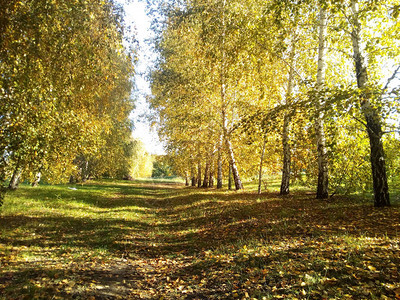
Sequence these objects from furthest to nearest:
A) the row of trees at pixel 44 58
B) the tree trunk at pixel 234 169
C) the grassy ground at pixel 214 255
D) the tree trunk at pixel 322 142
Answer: the tree trunk at pixel 234 169 → the tree trunk at pixel 322 142 → the row of trees at pixel 44 58 → the grassy ground at pixel 214 255

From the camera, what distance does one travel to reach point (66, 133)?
401 inches

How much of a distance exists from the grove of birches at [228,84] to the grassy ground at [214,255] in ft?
7.31

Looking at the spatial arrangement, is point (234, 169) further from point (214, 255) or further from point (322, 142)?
point (214, 255)

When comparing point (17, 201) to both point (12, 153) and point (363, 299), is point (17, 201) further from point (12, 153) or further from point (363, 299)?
point (363, 299)

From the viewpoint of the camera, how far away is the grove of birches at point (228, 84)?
6.29 meters

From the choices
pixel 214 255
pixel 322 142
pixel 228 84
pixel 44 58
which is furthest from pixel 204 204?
pixel 44 58

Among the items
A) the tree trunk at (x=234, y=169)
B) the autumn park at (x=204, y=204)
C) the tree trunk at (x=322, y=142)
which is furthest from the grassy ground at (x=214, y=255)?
the tree trunk at (x=234, y=169)

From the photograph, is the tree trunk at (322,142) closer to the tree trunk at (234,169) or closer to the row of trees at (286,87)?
the row of trees at (286,87)

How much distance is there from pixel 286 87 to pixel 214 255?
511 inches

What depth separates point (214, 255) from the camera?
7270 mm

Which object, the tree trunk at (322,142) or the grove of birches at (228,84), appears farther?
the tree trunk at (322,142)

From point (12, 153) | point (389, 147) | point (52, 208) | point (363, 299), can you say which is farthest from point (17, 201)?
point (389, 147)

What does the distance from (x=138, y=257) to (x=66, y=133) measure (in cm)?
570

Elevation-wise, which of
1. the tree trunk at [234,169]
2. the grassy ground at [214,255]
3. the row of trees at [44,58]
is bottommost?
the grassy ground at [214,255]
